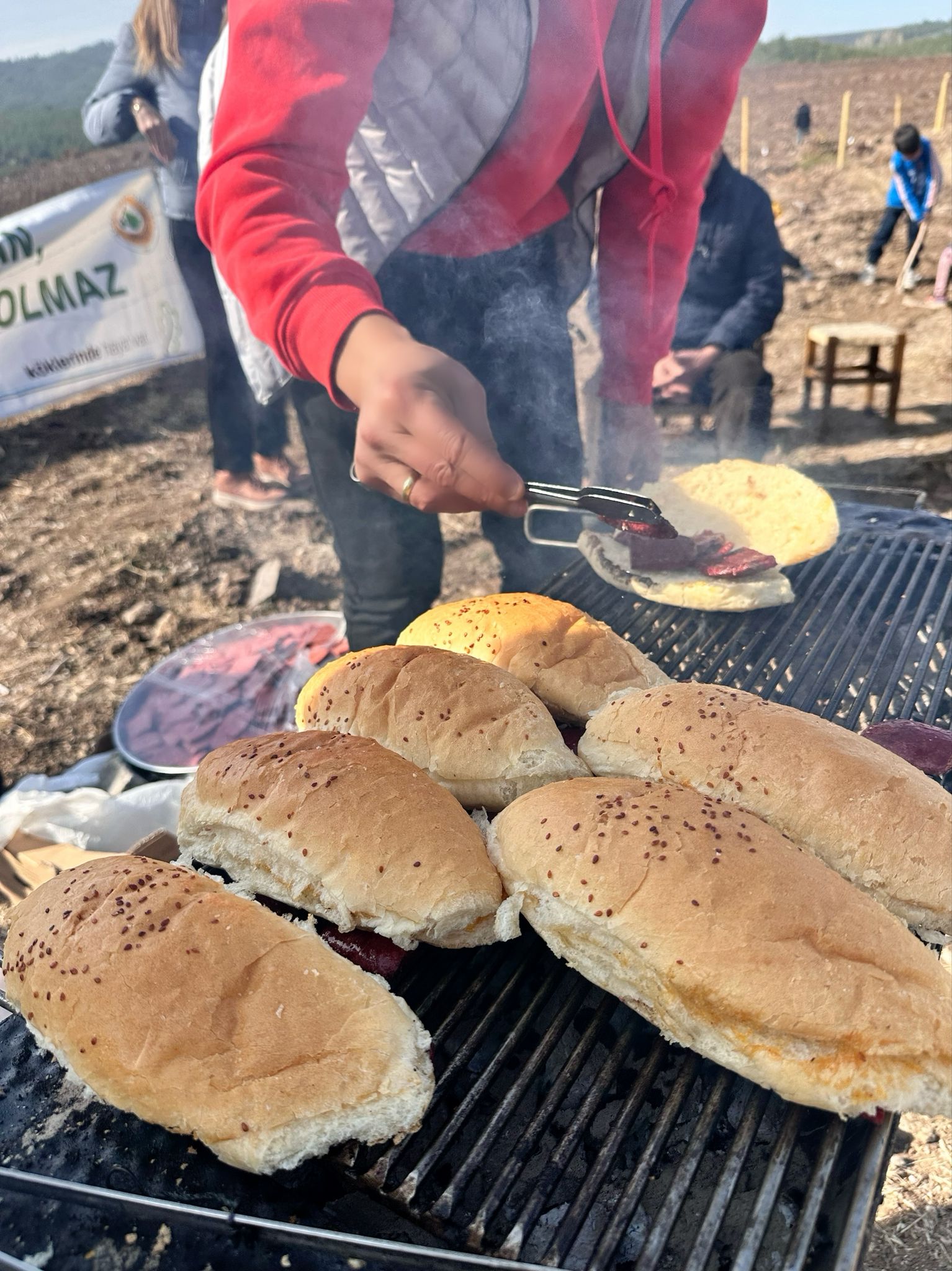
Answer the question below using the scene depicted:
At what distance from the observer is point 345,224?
3.79m

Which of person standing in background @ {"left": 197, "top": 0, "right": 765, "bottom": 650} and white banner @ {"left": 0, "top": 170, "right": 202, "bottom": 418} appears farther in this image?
white banner @ {"left": 0, "top": 170, "right": 202, "bottom": 418}

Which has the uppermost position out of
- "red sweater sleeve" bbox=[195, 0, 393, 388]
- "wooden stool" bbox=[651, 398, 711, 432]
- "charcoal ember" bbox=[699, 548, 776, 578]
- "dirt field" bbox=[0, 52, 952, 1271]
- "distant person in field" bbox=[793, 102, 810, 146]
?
"distant person in field" bbox=[793, 102, 810, 146]

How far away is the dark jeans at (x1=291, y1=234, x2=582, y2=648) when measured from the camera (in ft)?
13.6

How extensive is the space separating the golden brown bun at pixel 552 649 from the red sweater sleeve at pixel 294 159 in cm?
107

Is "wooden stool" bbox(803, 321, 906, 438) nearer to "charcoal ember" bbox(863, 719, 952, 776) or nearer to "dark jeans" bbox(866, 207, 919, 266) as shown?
"dark jeans" bbox(866, 207, 919, 266)

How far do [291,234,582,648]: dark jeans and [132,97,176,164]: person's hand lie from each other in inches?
172

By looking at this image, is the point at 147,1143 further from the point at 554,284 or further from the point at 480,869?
the point at 554,284

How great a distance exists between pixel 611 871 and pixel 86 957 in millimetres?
1094

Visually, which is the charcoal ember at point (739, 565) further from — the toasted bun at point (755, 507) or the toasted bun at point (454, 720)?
the toasted bun at point (454, 720)

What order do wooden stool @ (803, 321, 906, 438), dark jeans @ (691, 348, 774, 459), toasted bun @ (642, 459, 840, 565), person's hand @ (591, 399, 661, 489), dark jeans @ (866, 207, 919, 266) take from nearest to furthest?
toasted bun @ (642, 459, 840, 565) < person's hand @ (591, 399, 661, 489) < dark jeans @ (691, 348, 774, 459) < wooden stool @ (803, 321, 906, 438) < dark jeans @ (866, 207, 919, 266)

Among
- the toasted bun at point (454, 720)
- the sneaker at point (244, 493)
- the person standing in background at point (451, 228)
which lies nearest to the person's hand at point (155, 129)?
the sneaker at point (244, 493)

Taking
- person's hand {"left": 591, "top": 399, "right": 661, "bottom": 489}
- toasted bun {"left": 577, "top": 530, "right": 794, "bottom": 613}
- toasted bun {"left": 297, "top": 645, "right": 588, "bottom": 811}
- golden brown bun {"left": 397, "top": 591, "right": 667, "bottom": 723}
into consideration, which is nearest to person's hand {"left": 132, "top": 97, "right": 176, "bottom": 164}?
person's hand {"left": 591, "top": 399, "right": 661, "bottom": 489}

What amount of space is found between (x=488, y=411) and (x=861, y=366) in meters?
7.24

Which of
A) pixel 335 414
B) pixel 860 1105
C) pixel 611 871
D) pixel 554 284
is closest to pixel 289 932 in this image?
pixel 611 871
